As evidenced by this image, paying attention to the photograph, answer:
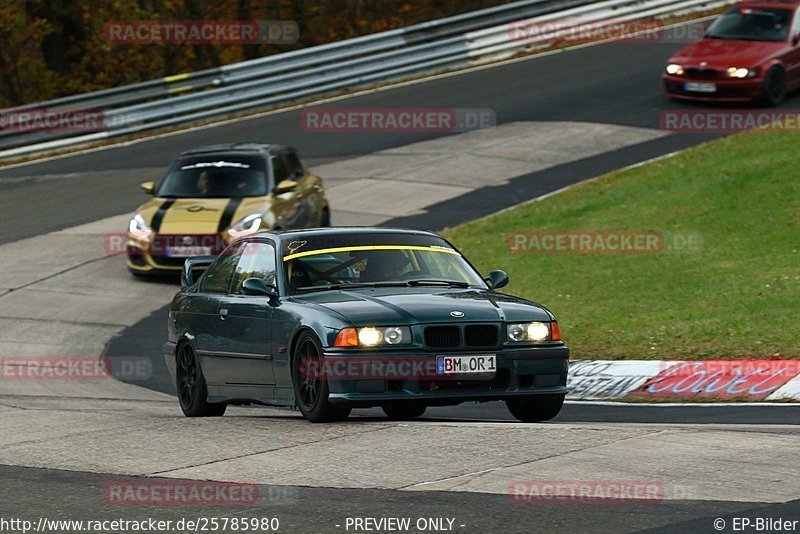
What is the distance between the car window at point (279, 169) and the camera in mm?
20281

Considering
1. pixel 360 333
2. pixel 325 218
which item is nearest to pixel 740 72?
pixel 325 218

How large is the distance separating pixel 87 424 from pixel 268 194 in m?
9.69

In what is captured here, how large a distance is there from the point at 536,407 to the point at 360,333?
5.04 ft

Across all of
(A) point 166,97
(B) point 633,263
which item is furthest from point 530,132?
(B) point 633,263

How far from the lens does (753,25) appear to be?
28.2m

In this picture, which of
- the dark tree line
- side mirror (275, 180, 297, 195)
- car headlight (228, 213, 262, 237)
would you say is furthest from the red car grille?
the dark tree line

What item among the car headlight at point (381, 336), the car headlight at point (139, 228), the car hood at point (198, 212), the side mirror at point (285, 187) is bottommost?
the car headlight at point (139, 228)

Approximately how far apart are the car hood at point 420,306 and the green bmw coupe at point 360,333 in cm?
1

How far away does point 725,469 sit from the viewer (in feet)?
25.3

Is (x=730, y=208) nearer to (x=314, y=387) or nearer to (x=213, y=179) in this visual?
(x=213, y=179)

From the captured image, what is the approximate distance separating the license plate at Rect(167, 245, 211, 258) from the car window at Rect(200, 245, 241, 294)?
22.5 ft

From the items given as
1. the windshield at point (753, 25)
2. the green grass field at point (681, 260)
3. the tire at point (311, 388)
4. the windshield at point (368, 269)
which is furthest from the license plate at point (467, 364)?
the windshield at point (753, 25)

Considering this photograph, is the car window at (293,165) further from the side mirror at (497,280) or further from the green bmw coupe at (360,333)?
the side mirror at (497,280)

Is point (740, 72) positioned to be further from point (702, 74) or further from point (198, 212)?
point (198, 212)
